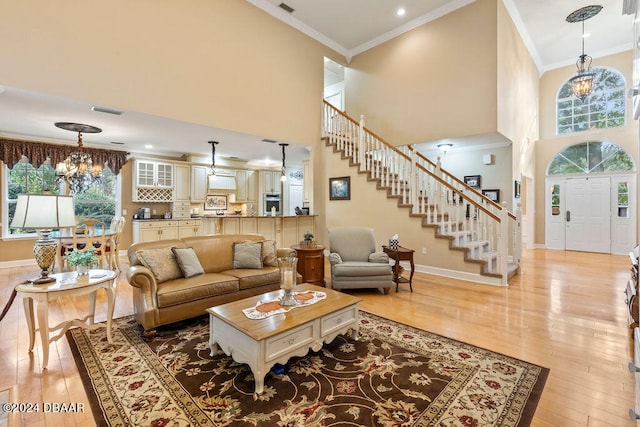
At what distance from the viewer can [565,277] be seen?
528 centimetres

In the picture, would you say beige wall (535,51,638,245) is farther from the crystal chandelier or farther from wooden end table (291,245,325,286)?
the crystal chandelier

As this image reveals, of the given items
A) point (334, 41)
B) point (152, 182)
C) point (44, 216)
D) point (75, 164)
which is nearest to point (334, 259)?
point (44, 216)

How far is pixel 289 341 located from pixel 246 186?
25.3 feet

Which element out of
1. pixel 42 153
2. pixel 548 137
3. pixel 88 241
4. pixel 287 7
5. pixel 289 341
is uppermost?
pixel 287 7

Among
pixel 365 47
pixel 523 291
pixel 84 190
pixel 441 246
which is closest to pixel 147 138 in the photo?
pixel 84 190

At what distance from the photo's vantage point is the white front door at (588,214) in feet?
25.0

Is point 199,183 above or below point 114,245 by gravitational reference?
above

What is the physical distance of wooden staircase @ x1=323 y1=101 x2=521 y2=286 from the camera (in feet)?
16.3

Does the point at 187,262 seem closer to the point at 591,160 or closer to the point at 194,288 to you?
the point at 194,288

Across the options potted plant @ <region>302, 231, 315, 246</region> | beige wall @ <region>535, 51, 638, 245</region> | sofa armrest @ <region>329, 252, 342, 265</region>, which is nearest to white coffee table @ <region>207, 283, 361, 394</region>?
sofa armrest @ <region>329, 252, 342, 265</region>

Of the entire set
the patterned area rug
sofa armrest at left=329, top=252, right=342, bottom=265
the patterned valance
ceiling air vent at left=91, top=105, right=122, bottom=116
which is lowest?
the patterned area rug

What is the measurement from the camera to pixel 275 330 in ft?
6.81

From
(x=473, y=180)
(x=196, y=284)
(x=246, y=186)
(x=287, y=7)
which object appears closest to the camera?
(x=196, y=284)

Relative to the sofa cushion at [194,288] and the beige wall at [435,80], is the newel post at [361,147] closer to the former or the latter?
the beige wall at [435,80]
